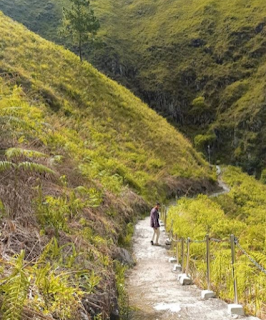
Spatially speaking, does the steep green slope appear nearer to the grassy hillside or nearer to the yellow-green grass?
the yellow-green grass

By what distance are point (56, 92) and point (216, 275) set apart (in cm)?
2109

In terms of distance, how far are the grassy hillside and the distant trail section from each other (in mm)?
553

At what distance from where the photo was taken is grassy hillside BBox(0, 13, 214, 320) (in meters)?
4.65

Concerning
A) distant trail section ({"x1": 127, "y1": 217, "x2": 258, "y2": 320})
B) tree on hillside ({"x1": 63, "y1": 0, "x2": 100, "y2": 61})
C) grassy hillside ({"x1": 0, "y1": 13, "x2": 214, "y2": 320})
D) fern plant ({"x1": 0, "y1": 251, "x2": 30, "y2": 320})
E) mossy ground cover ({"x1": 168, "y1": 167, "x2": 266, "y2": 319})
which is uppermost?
tree on hillside ({"x1": 63, "y1": 0, "x2": 100, "y2": 61})

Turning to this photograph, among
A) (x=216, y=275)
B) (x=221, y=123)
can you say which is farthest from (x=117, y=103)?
(x=221, y=123)

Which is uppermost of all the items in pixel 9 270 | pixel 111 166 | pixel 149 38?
pixel 149 38

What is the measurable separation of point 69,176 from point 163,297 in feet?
17.8

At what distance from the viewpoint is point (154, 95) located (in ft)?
257

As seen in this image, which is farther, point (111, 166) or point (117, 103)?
point (117, 103)

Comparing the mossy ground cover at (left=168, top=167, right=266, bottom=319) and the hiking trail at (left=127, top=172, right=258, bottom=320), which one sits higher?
the mossy ground cover at (left=168, top=167, right=266, bottom=319)

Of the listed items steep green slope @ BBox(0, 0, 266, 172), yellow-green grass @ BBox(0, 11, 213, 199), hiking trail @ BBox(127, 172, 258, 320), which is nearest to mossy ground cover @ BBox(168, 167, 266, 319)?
hiking trail @ BBox(127, 172, 258, 320)

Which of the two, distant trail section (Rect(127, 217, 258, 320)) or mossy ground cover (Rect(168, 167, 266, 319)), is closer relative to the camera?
distant trail section (Rect(127, 217, 258, 320))

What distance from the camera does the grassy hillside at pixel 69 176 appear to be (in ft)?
15.3

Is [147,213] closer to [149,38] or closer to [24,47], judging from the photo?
[24,47]
